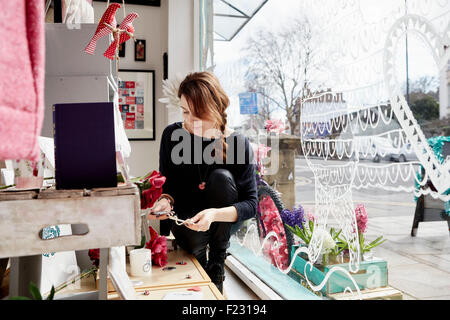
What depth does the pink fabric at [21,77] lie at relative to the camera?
0.37 metres

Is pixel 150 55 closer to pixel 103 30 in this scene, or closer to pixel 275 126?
pixel 275 126

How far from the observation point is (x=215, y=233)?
1533 mm

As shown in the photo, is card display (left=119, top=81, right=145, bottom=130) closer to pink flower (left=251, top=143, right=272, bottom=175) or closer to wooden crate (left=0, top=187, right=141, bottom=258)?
pink flower (left=251, top=143, right=272, bottom=175)

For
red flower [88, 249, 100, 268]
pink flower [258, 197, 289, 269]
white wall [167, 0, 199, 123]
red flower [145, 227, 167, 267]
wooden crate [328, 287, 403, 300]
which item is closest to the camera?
wooden crate [328, 287, 403, 300]

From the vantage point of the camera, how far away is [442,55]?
748 millimetres

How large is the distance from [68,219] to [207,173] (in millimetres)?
1106

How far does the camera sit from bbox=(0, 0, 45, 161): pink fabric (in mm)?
373

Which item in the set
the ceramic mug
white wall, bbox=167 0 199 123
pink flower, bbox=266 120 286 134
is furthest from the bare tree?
white wall, bbox=167 0 199 123

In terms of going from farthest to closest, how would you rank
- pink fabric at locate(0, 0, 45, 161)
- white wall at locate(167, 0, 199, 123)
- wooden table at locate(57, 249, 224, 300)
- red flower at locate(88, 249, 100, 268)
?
white wall at locate(167, 0, 199, 123)
red flower at locate(88, 249, 100, 268)
wooden table at locate(57, 249, 224, 300)
pink fabric at locate(0, 0, 45, 161)

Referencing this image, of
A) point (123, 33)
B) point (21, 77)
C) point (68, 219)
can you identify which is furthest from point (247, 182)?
point (21, 77)

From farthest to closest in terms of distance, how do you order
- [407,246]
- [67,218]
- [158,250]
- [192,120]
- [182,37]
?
[182,37] < [192,120] < [158,250] < [407,246] < [67,218]

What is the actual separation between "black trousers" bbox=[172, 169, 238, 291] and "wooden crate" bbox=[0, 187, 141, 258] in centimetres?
88
